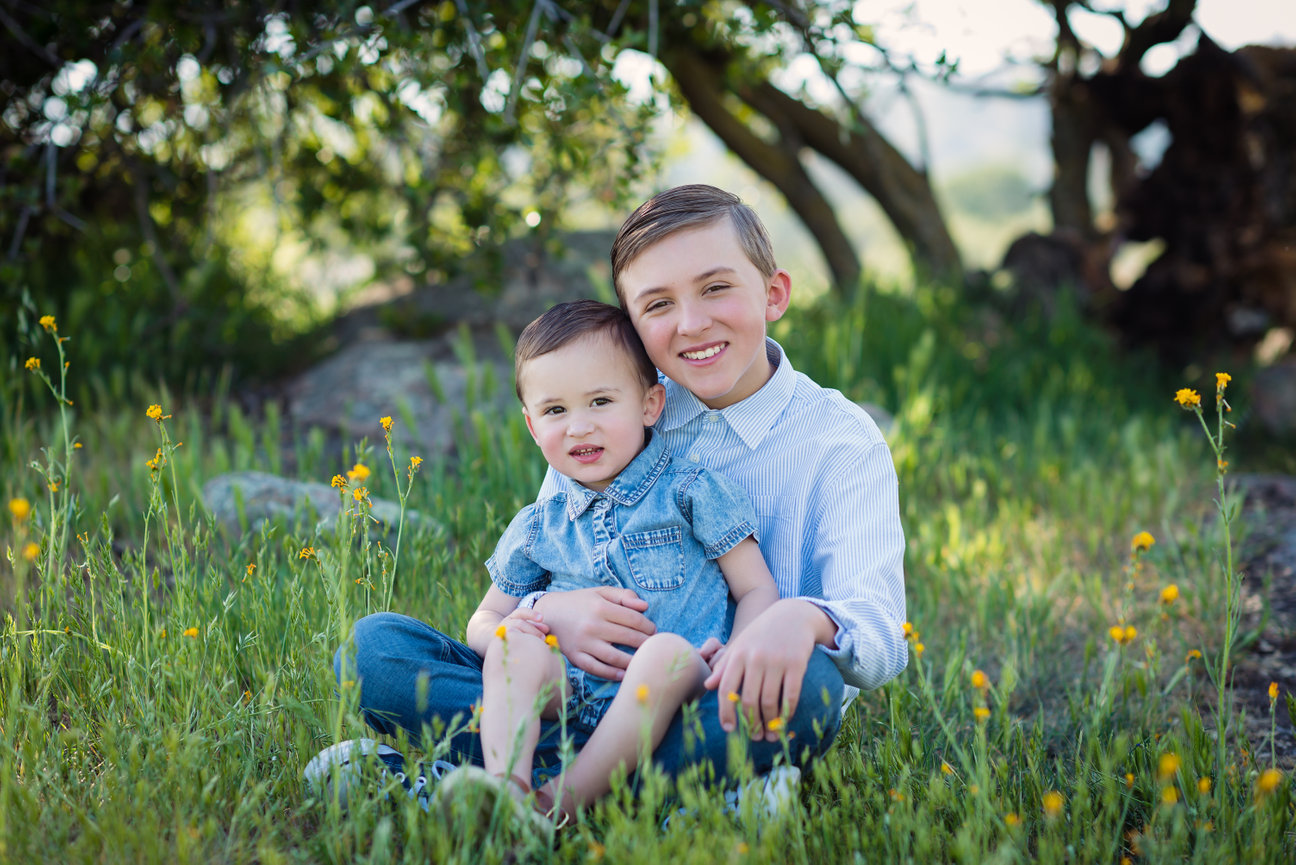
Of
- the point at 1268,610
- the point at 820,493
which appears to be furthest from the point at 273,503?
the point at 1268,610

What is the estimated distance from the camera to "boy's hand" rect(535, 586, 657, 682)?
182 centimetres

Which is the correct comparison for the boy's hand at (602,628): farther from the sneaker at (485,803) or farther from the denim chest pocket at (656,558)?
the sneaker at (485,803)

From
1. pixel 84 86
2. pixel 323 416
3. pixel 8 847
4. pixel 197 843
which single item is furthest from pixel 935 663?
pixel 84 86

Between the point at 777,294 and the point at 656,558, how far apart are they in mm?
669

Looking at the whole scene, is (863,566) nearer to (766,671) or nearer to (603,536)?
(766,671)

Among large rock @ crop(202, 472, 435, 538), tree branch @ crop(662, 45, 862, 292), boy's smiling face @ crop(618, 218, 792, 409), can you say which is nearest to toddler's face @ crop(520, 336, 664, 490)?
boy's smiling face @ crop(618, 218, 792, 409)

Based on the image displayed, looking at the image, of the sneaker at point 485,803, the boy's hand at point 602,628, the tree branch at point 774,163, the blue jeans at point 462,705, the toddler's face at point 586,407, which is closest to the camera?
the sneaker at point 485,803

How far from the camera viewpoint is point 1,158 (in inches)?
188

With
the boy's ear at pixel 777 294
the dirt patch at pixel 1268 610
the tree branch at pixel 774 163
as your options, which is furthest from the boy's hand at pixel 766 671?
the tree branch at pixel 774 163

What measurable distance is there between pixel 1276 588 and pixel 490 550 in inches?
98.3

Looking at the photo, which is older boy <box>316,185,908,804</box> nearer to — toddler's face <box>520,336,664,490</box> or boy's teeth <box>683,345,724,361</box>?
boy's teeth <box>683,345,724,361</box>

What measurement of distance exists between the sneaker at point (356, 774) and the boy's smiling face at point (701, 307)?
0.91 meters

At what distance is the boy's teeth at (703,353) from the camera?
1988 millimetres

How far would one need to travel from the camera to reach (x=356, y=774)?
67.7 inches
